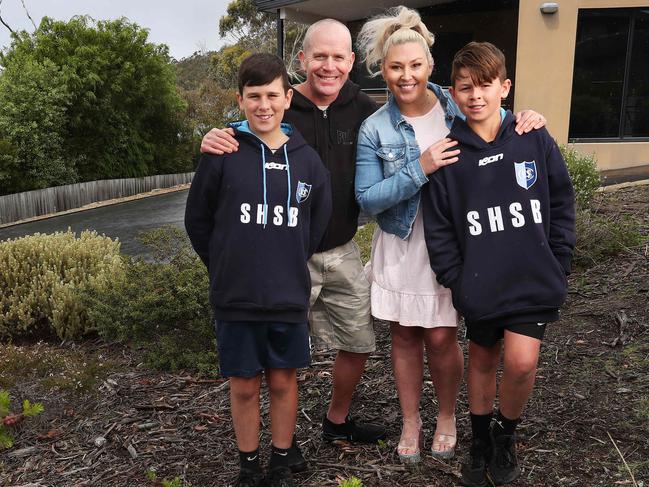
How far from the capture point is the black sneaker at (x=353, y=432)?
3.31 m

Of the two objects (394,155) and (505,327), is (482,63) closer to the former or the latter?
(394,155)

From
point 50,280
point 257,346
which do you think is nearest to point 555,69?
point 50,280

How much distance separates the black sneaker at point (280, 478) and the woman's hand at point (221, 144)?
Answer: 137cm

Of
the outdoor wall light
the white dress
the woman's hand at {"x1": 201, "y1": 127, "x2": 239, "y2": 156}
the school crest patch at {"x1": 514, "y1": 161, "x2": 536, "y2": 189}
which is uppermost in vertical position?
the outdoor wall light

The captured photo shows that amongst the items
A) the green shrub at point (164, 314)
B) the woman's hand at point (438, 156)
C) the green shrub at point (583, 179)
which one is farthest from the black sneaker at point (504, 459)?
the green shrub at point (583, 179)

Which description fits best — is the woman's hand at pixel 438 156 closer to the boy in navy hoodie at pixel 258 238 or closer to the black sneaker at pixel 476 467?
the boy in navy hoodie at pixel 258 238

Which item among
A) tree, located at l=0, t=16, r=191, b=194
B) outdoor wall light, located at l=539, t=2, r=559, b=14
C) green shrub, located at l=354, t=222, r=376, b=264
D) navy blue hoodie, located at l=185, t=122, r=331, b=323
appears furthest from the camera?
tree, located at l=0, t=16, r=191, b=194

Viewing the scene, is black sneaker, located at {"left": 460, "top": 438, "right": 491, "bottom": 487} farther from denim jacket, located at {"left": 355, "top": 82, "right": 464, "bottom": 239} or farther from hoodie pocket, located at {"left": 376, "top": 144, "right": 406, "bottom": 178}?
hoodie pocket, located at {"left": 376, "top": 144, "right": 406, "bottom": 178}

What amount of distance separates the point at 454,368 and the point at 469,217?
0.73m

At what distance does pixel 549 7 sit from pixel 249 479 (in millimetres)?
12549

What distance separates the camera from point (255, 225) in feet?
8.62

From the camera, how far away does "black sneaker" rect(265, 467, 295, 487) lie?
2842mm

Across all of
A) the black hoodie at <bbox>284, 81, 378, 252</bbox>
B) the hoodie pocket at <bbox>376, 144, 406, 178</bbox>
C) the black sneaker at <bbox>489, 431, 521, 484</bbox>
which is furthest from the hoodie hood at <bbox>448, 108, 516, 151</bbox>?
the black sneaker at <bbox>489, 431, 521, 484</bbox>

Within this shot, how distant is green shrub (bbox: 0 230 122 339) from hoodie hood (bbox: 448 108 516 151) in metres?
3.53
